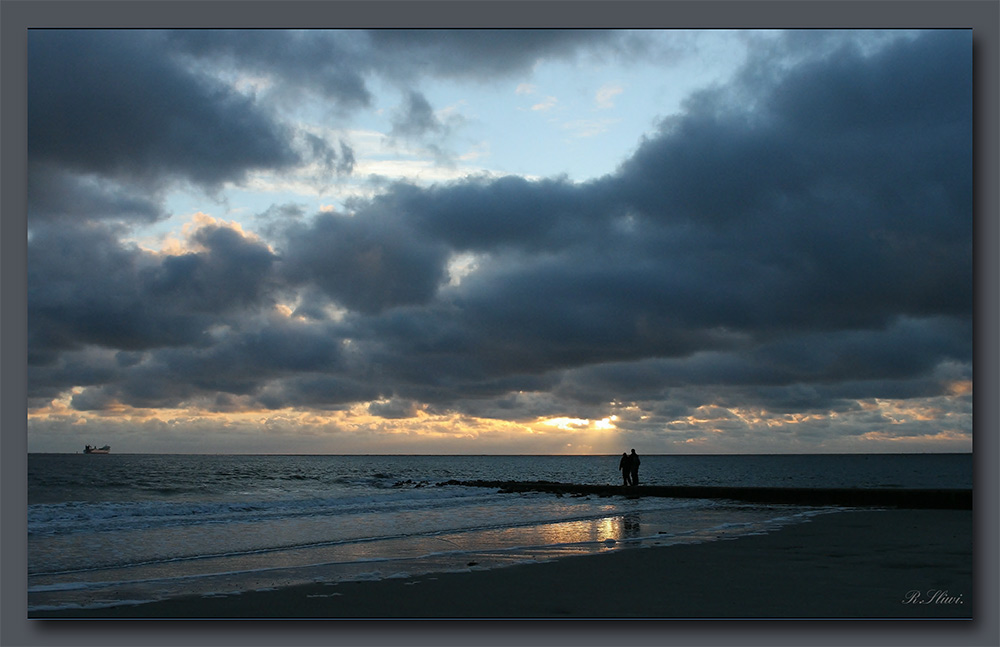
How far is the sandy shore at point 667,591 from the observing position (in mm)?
9438

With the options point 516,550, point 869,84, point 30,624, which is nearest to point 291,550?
point 516,550

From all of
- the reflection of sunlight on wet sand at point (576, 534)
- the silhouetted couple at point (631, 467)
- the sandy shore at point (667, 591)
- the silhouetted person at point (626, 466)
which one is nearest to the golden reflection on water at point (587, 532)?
the reflection of sunlight on wet sand at point (576, 534)

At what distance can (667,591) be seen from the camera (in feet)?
34.3

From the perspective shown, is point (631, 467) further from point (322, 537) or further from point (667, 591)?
point (667, 591)

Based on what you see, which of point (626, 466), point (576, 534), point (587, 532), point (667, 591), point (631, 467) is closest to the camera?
point (667, 591)

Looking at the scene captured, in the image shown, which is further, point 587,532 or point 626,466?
point 626,466

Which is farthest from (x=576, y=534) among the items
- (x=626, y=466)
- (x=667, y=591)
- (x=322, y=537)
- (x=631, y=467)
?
(x=626, y=466)

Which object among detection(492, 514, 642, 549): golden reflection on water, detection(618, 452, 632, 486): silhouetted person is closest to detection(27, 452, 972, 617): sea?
detection(492, 514, 642, 549): golden reflection on water

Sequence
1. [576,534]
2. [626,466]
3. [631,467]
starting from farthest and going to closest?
1. [626,466]
2. [631,467]
3. [576,534]

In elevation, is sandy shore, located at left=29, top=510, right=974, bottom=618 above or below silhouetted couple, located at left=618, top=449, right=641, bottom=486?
above

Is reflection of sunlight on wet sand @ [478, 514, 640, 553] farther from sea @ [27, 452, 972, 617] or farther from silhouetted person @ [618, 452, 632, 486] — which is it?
silhouetted person @ [618, 452, 632, 486]

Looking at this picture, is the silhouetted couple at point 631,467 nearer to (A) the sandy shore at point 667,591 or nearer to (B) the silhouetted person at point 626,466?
(B) the silhouetted person at point 626,466

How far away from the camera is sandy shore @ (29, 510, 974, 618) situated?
31.0ft

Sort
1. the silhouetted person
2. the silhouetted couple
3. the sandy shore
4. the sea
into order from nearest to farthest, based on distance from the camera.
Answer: the sandy shore, the sea, the silhouetted couple, the silhouetted person
